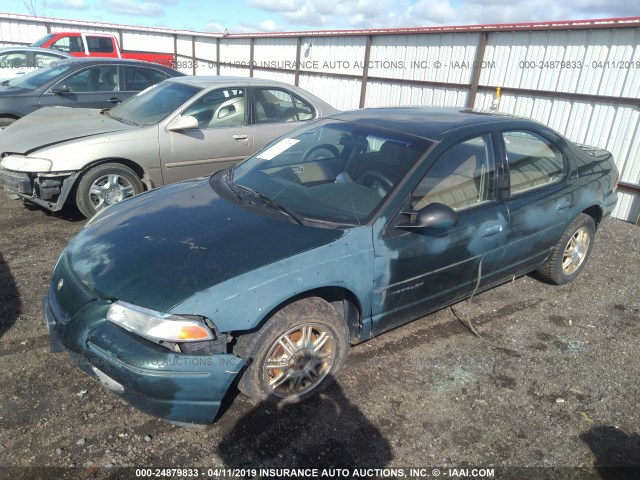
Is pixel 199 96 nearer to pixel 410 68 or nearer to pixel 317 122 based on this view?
pixel 317 122

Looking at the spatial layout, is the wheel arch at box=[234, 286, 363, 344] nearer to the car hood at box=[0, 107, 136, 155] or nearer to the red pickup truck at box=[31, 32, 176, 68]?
the car hood at box=[0, 107, 136, 155]

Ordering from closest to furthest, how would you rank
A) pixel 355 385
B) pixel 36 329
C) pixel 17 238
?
1. pixel 355 385
2. pixel 36 329
3. pixel 17 238

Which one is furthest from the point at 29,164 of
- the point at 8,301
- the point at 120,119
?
the point at 8,301

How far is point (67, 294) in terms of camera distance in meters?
2.57

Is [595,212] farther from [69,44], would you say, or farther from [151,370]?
[69,44]

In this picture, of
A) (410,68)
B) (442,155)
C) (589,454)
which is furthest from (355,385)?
(410,68)

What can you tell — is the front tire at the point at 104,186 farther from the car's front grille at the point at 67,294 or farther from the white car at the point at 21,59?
the white car at the point at 21,59

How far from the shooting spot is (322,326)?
2.70m

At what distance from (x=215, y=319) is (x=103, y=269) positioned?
0.75m

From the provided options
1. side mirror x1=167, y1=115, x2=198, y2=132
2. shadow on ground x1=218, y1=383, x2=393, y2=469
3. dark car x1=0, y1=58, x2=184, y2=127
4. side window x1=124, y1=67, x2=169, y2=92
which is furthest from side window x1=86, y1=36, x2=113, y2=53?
shadow on ground x1=218, y1=383, x2=393, y2=469

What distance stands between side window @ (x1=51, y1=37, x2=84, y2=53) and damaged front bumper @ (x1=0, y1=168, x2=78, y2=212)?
10898mm

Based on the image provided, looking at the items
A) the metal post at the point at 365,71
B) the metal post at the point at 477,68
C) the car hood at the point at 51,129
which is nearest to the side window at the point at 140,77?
the car hood at the point at 51,129

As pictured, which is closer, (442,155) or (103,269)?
(103,269)

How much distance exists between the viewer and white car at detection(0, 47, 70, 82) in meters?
10.6
